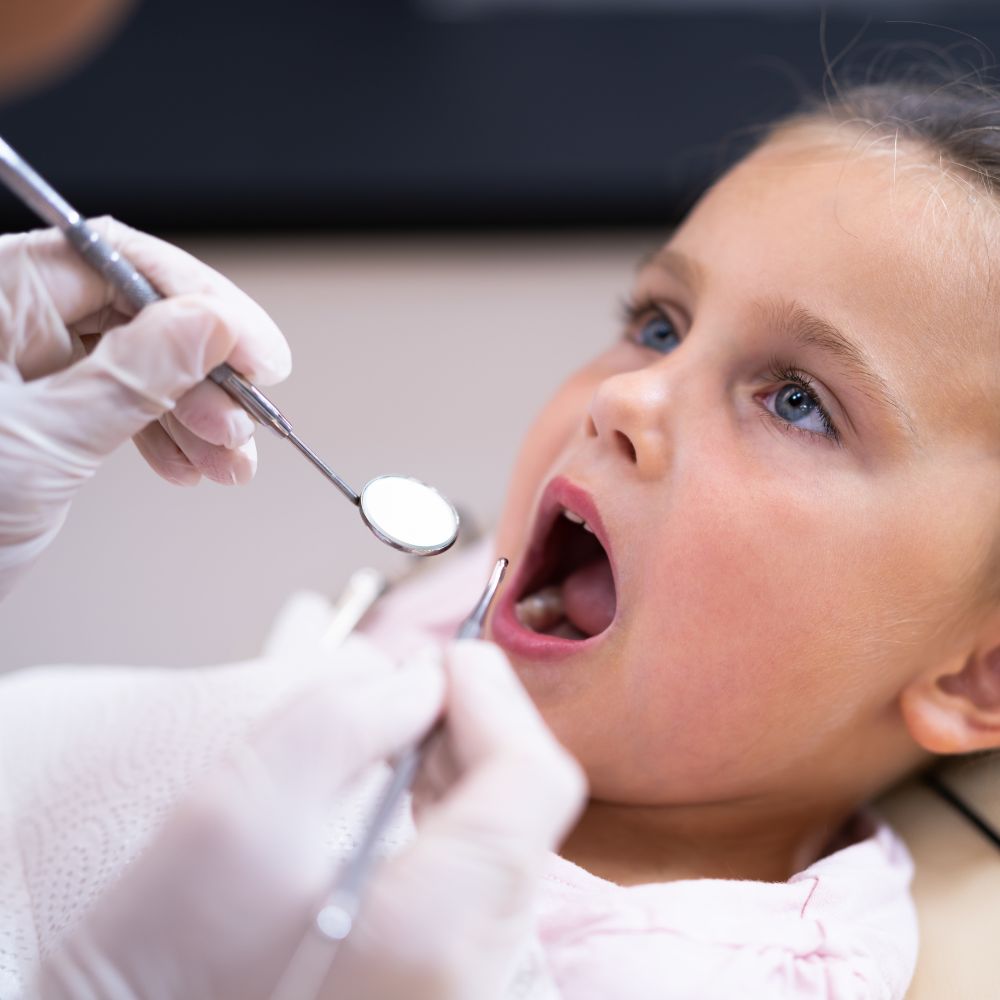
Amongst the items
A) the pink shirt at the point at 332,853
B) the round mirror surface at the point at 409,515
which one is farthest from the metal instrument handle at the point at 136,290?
the pink shirt at the point at 332,853

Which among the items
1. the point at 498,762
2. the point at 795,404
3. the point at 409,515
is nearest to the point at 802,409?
the point at 795,404

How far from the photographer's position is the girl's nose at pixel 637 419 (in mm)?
918

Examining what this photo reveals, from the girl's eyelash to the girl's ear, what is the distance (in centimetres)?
23

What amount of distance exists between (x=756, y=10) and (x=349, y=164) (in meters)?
1.00

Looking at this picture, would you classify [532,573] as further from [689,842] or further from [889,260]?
[889,260]

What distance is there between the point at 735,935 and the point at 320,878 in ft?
1.13

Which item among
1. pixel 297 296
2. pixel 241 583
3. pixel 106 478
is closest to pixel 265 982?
pixel 241 583

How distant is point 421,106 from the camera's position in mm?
2375

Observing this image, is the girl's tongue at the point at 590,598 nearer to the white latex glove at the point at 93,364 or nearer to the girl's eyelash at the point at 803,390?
the girl's eyelash at the point at 803,390

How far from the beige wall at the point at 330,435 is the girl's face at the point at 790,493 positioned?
80 cm

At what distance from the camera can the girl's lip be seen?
36.9 inches

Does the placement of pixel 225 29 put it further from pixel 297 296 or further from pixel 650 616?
pixel 650 616

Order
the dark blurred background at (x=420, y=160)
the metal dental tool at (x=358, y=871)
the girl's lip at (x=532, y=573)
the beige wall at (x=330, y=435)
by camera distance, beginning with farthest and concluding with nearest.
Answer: the dark blurred background at (x=420, y=160), the beige wall at (x=330, y=435), the girl's lip at (x=532, y=573), the metal dental tool at (x=358, y=871)

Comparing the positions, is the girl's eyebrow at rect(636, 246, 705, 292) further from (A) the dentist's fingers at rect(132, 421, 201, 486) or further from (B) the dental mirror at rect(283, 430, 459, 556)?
(A) the dentist's fingers at rect(132, 421, 201, 486)
